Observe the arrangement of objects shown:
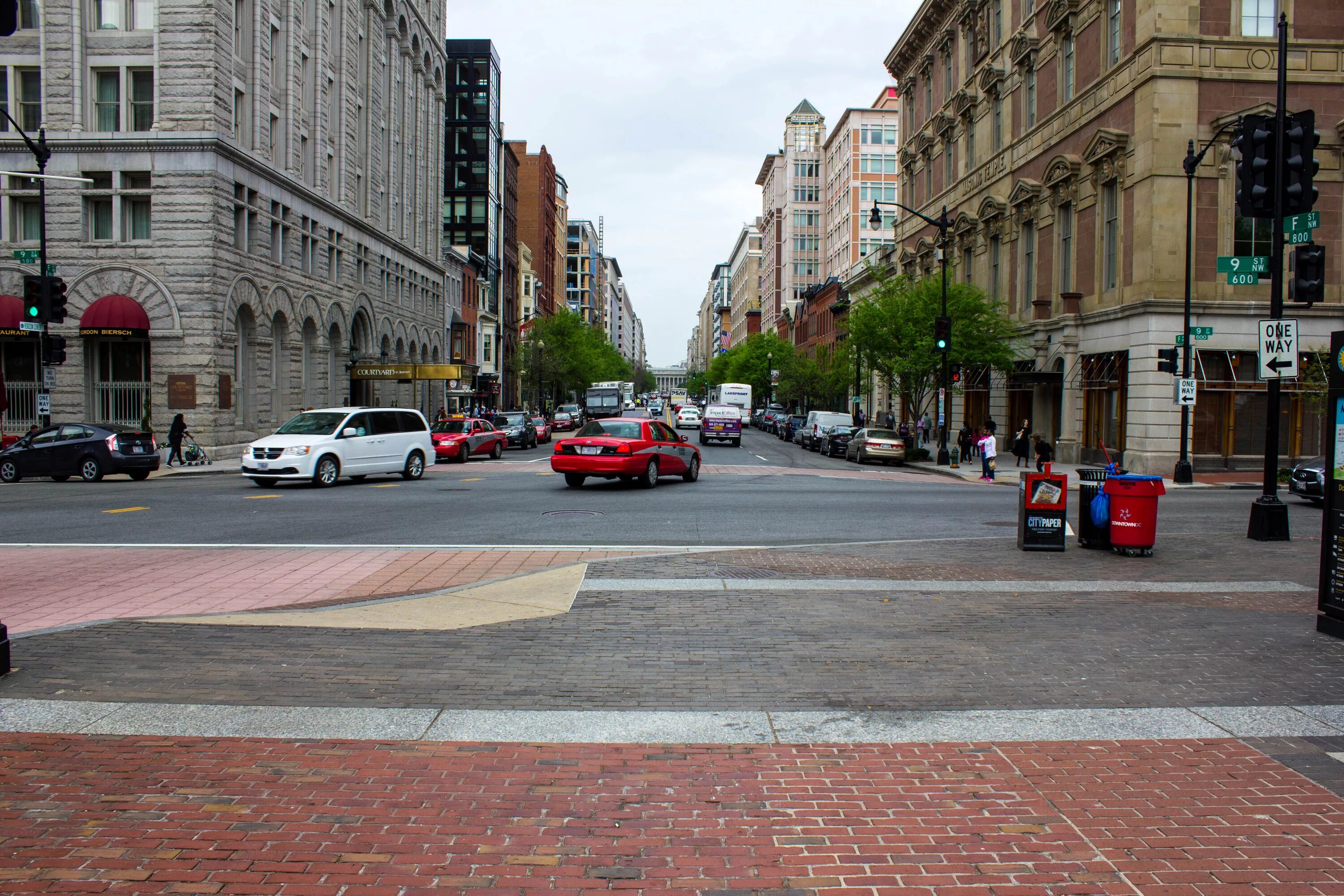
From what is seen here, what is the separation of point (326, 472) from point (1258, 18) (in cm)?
3136

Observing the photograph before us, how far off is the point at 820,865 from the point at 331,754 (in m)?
2.81

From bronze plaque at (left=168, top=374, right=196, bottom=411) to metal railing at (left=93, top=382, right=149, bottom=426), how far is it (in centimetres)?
118

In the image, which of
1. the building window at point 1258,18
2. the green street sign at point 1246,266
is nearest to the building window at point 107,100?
the green street sign at point 1246,266

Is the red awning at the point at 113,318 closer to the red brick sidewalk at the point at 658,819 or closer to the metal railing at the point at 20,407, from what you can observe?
the metal railing at the point at 20,407

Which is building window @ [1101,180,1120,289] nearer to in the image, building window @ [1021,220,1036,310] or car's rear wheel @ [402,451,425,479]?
building window @ [1021,220,1036,310]

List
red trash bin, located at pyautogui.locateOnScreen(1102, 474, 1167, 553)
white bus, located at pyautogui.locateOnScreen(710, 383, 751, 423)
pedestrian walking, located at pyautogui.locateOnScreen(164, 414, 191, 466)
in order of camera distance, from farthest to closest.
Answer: white bus, located at pyautogui.locateOnScreen(710, 383, 751, 423) → pedestrian walking, located at pyautogui.locateOnScreen(164, 414, 191, 466) → red trash bin, located at pyautogui.locateOnScreen(1102, 474, 1167, 553)

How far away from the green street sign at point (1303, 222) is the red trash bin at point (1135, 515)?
165 inches

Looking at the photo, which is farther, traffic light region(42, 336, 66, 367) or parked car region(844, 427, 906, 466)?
parked car region(844, 427, 906, 466)

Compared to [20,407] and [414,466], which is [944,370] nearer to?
[414,466]

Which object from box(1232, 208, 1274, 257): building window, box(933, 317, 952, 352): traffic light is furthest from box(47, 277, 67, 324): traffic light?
box(1232, 208, 1274, 257): building window

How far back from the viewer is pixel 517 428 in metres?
44.8

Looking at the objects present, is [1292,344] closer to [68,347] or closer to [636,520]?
[636,520]

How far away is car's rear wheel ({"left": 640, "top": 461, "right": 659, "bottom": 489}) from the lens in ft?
74.0

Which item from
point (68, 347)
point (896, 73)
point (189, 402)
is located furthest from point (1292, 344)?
point (896, 73)
